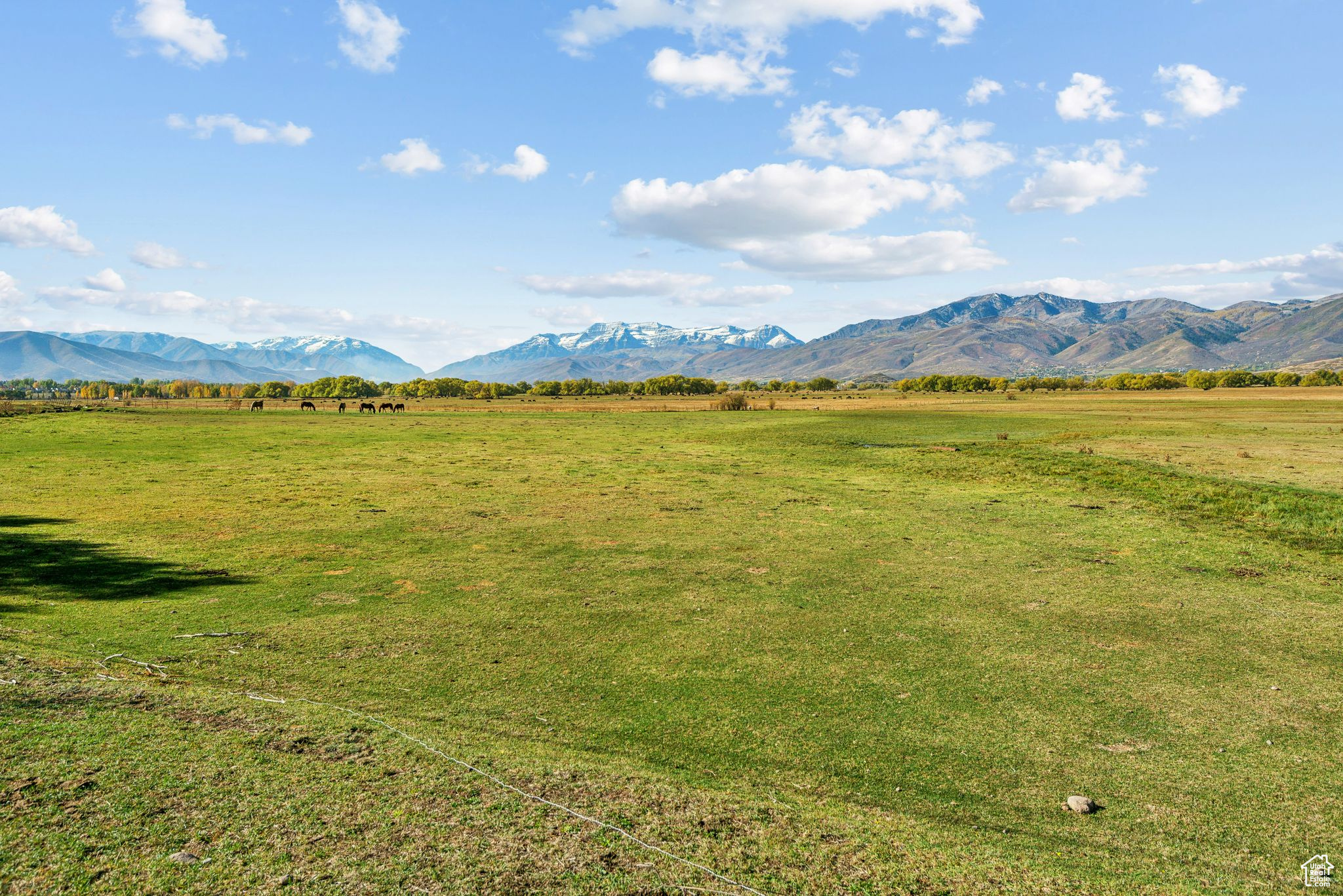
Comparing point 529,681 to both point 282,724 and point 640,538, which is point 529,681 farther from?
point 640,538

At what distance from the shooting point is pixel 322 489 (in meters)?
28.5

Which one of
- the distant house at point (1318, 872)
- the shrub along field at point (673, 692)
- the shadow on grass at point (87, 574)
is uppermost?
the shadow on grass at point (87, 574)

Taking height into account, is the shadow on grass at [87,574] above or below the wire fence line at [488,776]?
above

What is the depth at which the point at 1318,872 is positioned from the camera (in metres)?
6.12

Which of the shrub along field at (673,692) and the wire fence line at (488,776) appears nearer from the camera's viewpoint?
the wire fence line at (488,776)

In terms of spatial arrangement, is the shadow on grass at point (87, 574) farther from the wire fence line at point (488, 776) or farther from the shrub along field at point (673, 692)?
the wire fence line at point (488, 776)


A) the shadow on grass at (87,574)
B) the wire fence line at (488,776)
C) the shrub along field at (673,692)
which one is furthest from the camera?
the shadow on grass at (87,574)

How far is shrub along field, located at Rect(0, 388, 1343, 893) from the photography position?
593cm

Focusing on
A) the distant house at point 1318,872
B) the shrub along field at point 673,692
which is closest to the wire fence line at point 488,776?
the shrub along field at point 673,692

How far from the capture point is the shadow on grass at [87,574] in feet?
45.5

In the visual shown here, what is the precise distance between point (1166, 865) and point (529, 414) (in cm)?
8897

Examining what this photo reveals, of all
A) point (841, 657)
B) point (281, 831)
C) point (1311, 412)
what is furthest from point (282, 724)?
point (1311, 412)

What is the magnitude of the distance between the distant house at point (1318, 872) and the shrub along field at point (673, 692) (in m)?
0.11

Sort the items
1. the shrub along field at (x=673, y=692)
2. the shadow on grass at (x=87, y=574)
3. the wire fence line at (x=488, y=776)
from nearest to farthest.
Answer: the wire fence line at (x=488, y=776)
the shrub along field at (x=673, y=692)
the shadow on grass at (x=87, y=574)
